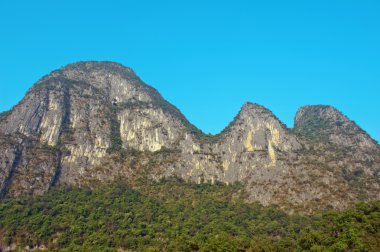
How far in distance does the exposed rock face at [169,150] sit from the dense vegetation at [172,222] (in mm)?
8084

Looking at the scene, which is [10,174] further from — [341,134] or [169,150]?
[341,134]

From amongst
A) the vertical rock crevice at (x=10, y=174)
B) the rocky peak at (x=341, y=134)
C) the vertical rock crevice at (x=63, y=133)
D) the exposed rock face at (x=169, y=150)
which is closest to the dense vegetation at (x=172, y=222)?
the vertical rock crevice at (x=10, y=174)

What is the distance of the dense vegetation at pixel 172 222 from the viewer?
80.0 m

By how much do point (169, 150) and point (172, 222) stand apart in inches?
2211

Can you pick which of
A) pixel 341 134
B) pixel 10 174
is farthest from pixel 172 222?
pixel 341 134

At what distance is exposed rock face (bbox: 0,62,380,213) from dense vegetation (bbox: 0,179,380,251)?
8084 millimetres

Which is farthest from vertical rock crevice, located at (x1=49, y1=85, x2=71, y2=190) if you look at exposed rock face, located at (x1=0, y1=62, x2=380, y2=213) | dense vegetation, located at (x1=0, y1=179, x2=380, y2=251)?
dense vegetation, located at (x1=0, y1=179, x2=380, y2=251)

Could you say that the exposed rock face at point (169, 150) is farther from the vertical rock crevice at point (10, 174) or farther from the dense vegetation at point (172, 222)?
the dense vegetation at point (172, 222)

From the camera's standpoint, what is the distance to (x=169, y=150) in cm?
16925

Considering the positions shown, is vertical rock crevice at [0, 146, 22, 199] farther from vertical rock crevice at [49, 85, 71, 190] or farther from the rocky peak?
the rocky peak

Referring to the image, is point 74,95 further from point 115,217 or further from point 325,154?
point 325,154

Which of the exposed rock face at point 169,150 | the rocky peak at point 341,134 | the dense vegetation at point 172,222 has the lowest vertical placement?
the dense vegetation at point 172,222

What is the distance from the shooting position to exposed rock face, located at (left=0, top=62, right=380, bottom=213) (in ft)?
445

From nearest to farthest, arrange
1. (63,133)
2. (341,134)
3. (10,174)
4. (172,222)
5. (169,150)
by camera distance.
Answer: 1. (172,222)
2. (10,174)
3. (63,133)
4. (169,150)
5. (341,134)
